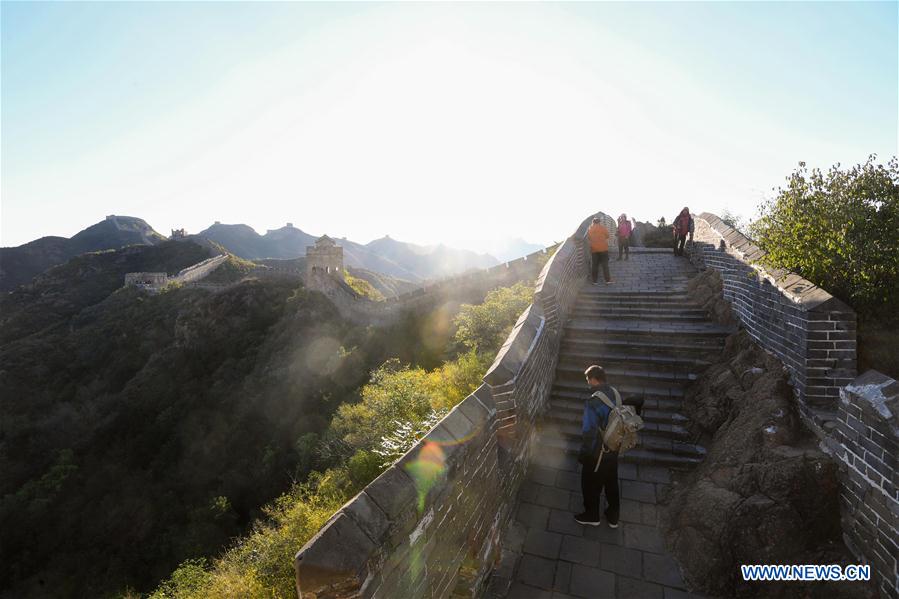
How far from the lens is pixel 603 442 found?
3643 millimetres

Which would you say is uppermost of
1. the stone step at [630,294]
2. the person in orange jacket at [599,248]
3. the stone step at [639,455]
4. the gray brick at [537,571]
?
the person in orange jacket at [599,248]

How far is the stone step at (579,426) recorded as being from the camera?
4.76 metres

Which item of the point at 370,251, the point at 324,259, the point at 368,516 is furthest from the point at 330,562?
the point at 370,251

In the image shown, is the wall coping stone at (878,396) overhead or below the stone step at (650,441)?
overhead

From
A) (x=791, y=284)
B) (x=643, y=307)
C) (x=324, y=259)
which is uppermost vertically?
(x=324, y=259)

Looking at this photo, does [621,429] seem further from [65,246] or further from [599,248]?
[65,246]

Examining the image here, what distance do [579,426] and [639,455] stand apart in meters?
0.78

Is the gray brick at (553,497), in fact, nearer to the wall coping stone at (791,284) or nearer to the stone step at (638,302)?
the wall coping stone at (791,284)

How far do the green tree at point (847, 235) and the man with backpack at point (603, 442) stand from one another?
2582 millimetres

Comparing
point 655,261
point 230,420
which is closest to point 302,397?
point 230,420

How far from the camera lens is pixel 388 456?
4547mm

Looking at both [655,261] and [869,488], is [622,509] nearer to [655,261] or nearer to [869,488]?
[869,488]

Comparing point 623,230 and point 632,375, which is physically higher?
point 623,230

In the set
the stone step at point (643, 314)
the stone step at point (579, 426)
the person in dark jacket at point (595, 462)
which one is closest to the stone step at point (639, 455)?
the stone step at point (579, 426)
